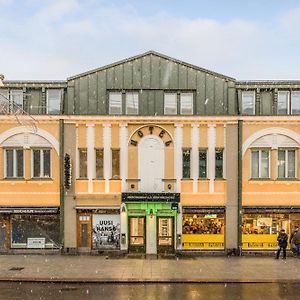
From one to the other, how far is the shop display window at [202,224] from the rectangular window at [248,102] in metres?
6.06

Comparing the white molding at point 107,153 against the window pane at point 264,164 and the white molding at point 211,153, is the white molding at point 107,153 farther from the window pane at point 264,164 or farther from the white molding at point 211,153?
the window pane at point 264,164

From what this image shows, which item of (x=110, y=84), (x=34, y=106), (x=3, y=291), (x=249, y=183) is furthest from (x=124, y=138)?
(x=3, y=291)

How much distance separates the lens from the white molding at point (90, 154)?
2700 centimetres

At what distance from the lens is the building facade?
26953 mm

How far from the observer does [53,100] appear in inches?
1082

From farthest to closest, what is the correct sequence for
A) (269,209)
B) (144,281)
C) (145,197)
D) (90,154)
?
1. (90,154)
2. (269,209)
3. (145,197)
4. (144,281)

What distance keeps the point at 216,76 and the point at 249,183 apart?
6223 mm

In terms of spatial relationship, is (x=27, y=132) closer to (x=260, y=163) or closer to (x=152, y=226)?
(x=152, y=226)

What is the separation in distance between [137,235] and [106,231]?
1.74 meters

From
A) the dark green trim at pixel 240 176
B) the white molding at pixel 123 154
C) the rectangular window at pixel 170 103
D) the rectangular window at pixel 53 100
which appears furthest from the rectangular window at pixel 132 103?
the dark green trim at pixel 240 176

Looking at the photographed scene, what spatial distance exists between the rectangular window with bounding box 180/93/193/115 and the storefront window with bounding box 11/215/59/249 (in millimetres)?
9266

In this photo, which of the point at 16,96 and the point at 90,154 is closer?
the point at 90,154

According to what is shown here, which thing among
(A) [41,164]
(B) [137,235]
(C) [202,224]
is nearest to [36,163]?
(A) [41,164]

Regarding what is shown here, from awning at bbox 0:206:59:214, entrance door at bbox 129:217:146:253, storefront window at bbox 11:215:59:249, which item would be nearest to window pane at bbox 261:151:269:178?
entrance door at bbox 129:217:146:253
